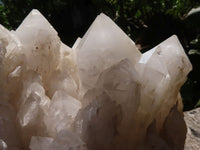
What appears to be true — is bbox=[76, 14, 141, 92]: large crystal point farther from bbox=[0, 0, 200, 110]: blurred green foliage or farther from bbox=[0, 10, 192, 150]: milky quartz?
bbox=[0, 0, 200, 110]: blurred green foliage

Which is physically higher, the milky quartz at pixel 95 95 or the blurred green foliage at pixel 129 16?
the milky quartz at pixel 95 95

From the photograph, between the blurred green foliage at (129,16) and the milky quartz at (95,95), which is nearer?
the milky quartz at (95,95)

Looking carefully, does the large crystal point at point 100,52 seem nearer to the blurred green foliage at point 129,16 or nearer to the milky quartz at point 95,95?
the milky quartz at point 95,95

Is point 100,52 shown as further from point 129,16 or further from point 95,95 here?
point 129,16

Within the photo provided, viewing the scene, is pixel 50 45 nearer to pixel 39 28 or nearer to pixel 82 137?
pixel 39 28

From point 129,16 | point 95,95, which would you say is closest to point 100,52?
point 95,95

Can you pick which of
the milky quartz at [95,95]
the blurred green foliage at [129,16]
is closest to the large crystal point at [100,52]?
the milky quartz at [95,95]

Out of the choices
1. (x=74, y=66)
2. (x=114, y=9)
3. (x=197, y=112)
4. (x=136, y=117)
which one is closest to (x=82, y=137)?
(x=136, y=117)
